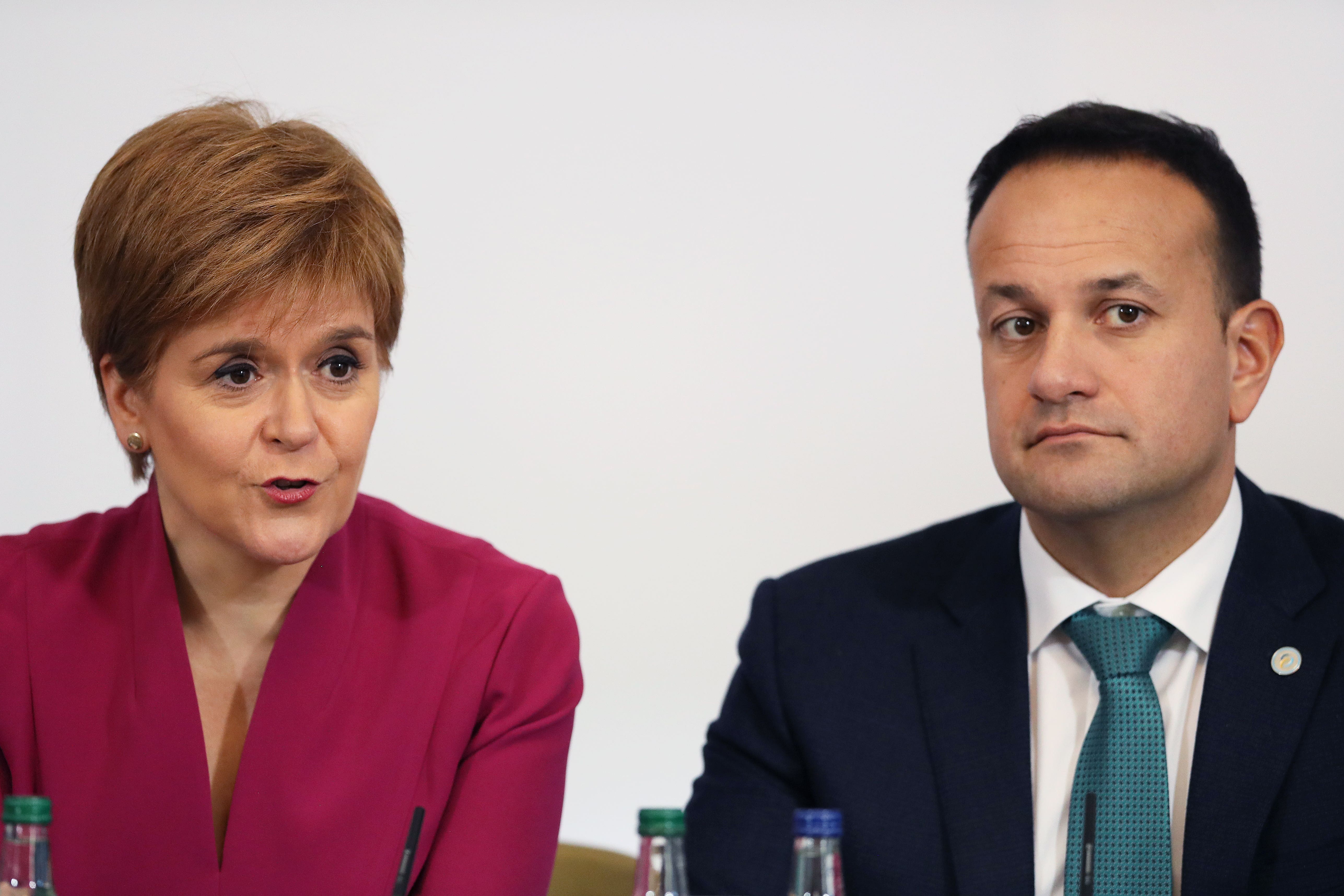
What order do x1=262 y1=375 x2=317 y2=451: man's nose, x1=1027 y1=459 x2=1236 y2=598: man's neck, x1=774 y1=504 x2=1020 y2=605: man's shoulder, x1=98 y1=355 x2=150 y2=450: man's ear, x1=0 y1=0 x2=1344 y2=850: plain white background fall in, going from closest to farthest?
x1=262 y1=375 x2=317 y2=451: man's nose
x1=98 y1=355 x2=150 y2=450: man's ear
x1=1027 y1=459 x2=1236 y2=598: man's neck
x1=774 y1=504 x2=1020 y2=605: man's shoulder
x1=0 y1=0 x2=1344 y2=850: plain white background

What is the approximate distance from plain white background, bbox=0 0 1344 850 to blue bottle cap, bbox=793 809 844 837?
1884 millimetres

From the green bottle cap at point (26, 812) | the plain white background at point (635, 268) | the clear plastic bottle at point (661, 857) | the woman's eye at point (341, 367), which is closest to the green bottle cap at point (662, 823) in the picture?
the clear plastic bottle at point (661, 857)

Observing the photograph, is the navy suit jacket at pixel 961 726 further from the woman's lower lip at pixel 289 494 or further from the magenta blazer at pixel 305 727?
the woman's lower lip at pixel 289 494

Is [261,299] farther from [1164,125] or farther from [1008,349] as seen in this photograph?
[1164,125]

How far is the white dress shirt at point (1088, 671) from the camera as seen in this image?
1745mm

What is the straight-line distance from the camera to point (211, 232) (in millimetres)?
1619

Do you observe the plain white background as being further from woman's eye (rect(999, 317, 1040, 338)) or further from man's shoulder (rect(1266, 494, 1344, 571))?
woman's eye (rect(999, 317, 1040, 338))

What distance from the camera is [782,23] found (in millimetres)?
3160

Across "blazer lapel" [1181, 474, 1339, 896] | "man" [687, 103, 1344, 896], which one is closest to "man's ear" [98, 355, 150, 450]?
"man" [687, 103, 1344, 896]

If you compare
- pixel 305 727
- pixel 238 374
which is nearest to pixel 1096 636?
pixel 305 727

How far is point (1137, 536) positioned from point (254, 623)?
1.15m

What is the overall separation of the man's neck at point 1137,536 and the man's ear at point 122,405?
1130 mm

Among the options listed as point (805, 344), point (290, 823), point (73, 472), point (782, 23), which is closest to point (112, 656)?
point (290, 823)

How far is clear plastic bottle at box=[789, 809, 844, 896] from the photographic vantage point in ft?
3.92
